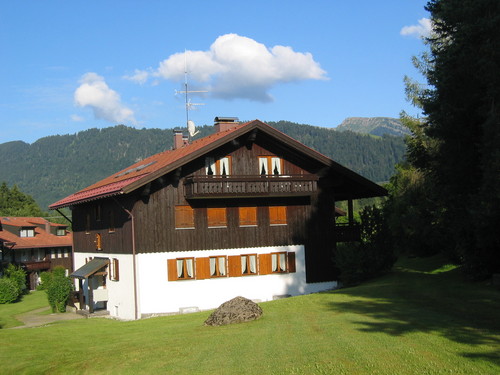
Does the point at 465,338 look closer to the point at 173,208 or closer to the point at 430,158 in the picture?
the point at 430,158

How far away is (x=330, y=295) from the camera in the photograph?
25.0 meters

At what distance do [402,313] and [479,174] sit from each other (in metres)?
8.28

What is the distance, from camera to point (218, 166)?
31203 mm

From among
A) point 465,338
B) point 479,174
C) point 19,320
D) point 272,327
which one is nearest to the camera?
point 465,338

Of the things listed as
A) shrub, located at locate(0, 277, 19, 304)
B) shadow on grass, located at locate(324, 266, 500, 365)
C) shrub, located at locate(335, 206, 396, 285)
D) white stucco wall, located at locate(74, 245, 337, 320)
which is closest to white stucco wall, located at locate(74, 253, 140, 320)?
white stucco wall, located at locate(74, 245, 337, 320)

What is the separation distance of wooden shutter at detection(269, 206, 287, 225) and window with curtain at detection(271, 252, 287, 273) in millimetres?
1678

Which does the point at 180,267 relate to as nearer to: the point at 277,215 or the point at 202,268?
the point at 202,268

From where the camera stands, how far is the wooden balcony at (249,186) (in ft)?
96.8

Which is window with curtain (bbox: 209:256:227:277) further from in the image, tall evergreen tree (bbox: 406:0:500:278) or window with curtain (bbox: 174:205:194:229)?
tall evergreen tree (bbox: 406:0:500:278)

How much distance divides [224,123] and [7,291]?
24.5 metres

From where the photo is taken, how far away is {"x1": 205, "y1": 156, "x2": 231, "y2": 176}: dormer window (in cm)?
3095

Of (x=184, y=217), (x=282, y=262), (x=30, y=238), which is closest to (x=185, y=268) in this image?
(x=184, y=217)

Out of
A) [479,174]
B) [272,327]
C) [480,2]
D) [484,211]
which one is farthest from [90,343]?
[480,2]

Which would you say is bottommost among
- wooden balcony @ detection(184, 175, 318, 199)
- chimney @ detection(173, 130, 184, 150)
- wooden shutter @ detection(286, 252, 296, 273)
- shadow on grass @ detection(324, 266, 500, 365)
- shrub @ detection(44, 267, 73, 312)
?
shrub @ detection(44, 267, 73, 312)
